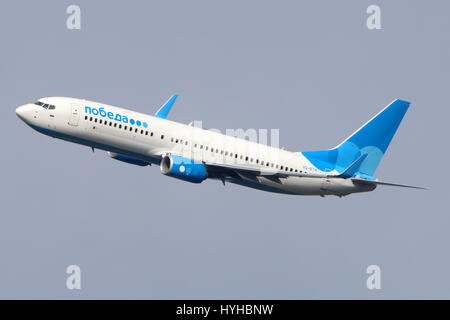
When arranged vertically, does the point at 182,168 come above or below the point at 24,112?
below

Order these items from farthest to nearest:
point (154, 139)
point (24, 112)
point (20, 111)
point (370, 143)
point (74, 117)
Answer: point (370, 143), point (154, 139), point (20, 111), point (24, 112), point (74, 117)

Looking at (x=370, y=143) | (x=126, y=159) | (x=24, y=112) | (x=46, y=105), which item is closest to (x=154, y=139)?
(x=126, y=159)

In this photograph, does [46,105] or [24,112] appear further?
[46,105]

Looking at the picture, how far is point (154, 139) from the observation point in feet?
253

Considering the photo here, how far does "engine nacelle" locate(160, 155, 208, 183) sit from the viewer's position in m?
76.5

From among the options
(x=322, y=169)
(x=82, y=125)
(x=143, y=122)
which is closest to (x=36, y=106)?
(x=82, y=125)

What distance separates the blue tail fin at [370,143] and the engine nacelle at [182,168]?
14434 mm

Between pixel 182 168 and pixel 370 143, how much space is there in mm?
21256

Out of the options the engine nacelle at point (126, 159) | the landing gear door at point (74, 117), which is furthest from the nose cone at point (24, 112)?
the engine nacelle at point (126, 159)

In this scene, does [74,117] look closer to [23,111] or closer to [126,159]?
[23,111]

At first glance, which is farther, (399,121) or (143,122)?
(399,121)

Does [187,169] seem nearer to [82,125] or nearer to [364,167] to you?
[82,125]

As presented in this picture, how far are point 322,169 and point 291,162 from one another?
147 inches

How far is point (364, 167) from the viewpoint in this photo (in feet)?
284
